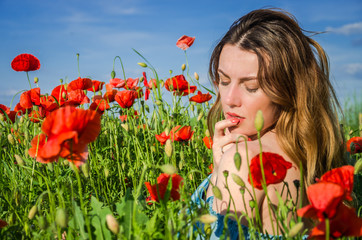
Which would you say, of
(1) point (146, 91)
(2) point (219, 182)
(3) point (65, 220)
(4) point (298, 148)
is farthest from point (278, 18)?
(3) point (65, 220)

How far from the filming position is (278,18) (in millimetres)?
2168

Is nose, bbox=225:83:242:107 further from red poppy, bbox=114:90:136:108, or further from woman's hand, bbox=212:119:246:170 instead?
red poppy, bbox=114:90:136:108

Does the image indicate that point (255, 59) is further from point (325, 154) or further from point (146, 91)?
point (146, 91)

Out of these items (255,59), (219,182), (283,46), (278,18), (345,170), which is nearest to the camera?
(345,170)

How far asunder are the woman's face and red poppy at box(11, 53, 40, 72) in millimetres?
1937

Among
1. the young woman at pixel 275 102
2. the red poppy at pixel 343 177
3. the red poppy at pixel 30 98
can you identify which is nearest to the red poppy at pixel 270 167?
the red poppy at pixel 343 177

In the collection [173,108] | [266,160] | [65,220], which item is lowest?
[65,220]

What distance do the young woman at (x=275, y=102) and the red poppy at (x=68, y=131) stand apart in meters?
0.63

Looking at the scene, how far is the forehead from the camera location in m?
1.81

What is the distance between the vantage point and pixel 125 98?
2.60 m

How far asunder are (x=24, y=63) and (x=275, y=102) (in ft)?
7.10

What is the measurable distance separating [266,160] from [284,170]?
0.19ft

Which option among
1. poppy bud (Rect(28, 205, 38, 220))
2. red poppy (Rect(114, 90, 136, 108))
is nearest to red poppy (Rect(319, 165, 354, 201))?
poppy bud (Rect(28, 205, 38, 220))

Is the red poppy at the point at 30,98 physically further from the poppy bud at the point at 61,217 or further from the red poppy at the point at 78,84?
the poppy bud at the point at 61,217
